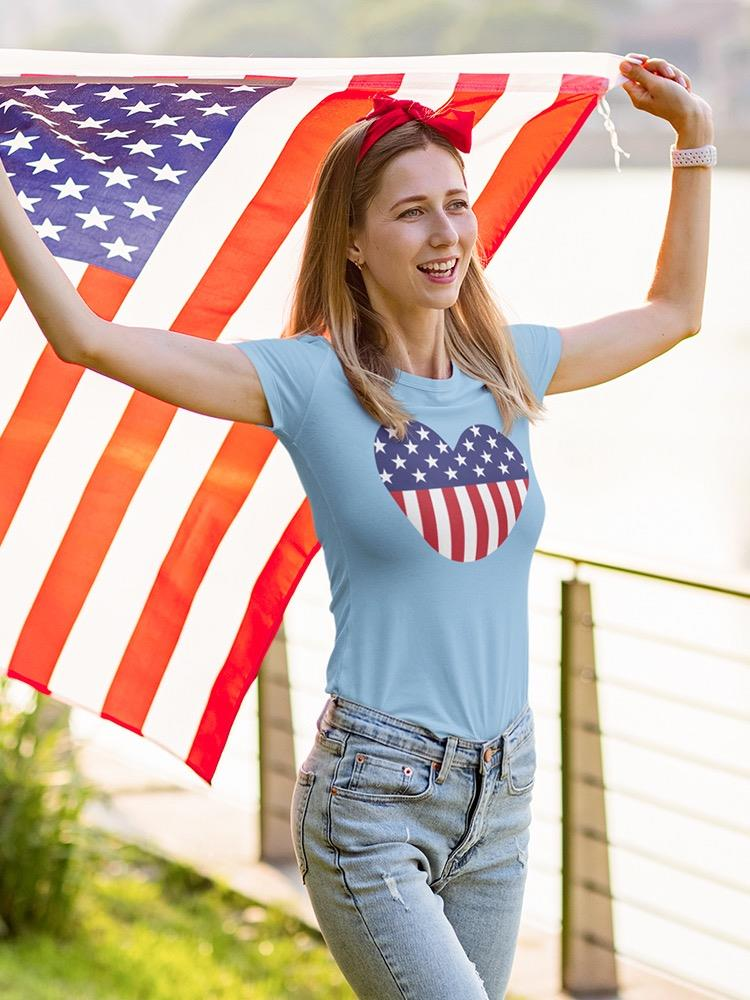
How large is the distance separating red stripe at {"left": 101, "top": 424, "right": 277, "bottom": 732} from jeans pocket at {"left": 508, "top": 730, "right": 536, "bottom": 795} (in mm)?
887

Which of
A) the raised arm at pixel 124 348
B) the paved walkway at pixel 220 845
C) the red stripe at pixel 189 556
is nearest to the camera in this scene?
the raised arm at pixel 124 348


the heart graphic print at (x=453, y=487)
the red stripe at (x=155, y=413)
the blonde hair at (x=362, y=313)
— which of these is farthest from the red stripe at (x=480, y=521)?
the red stripe at (x=155, y=413)

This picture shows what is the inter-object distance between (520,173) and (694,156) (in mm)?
443

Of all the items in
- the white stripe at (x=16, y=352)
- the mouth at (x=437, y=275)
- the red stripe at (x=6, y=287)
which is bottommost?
the white stripe at (x=16, y=352)

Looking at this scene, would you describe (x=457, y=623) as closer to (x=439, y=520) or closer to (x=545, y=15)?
(x=439, y=520)

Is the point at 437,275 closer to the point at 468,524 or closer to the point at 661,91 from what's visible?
the point at 468,524

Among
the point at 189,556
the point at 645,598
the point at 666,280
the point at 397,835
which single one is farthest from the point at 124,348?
the point at 645,598

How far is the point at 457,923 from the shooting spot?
2.51 meters

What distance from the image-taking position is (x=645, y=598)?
1205cm

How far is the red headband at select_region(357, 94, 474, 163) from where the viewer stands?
2.54m

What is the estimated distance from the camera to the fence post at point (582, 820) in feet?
13.5

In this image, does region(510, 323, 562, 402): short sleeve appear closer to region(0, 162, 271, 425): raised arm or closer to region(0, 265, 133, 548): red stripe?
region(0, 162, 271, 425): raised arm

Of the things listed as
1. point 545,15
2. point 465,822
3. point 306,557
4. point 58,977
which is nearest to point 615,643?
point 58,977

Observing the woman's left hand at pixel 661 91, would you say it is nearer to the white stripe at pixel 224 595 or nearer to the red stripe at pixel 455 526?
the red stripe at pixel 455 526
